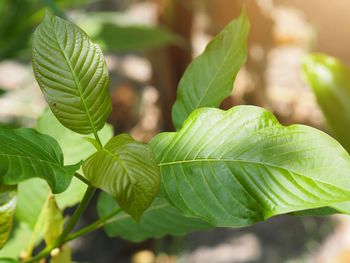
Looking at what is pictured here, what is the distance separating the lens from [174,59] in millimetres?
2984

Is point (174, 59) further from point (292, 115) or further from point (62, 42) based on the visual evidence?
point (62, 42)

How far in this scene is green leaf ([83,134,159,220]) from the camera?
50 cm

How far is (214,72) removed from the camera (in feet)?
2.32

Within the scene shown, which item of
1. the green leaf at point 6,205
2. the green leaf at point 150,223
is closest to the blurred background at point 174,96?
the green leaf at point 150,223

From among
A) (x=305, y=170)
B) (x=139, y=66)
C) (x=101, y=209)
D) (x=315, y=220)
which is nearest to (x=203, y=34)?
(x=139, y=66)

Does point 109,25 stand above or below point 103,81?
below

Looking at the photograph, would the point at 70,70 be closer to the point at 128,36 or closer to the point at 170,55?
the point at 128,36

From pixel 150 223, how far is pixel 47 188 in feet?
0.56

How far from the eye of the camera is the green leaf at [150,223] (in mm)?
824

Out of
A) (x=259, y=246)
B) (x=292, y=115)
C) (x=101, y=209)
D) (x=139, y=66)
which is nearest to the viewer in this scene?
(x=101, y=209)

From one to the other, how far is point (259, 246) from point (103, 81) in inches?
90.6

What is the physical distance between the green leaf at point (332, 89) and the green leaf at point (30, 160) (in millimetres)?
494

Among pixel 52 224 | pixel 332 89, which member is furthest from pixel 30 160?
pixel 332 89

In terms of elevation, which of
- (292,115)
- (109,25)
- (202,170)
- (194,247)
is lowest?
(194,247)
